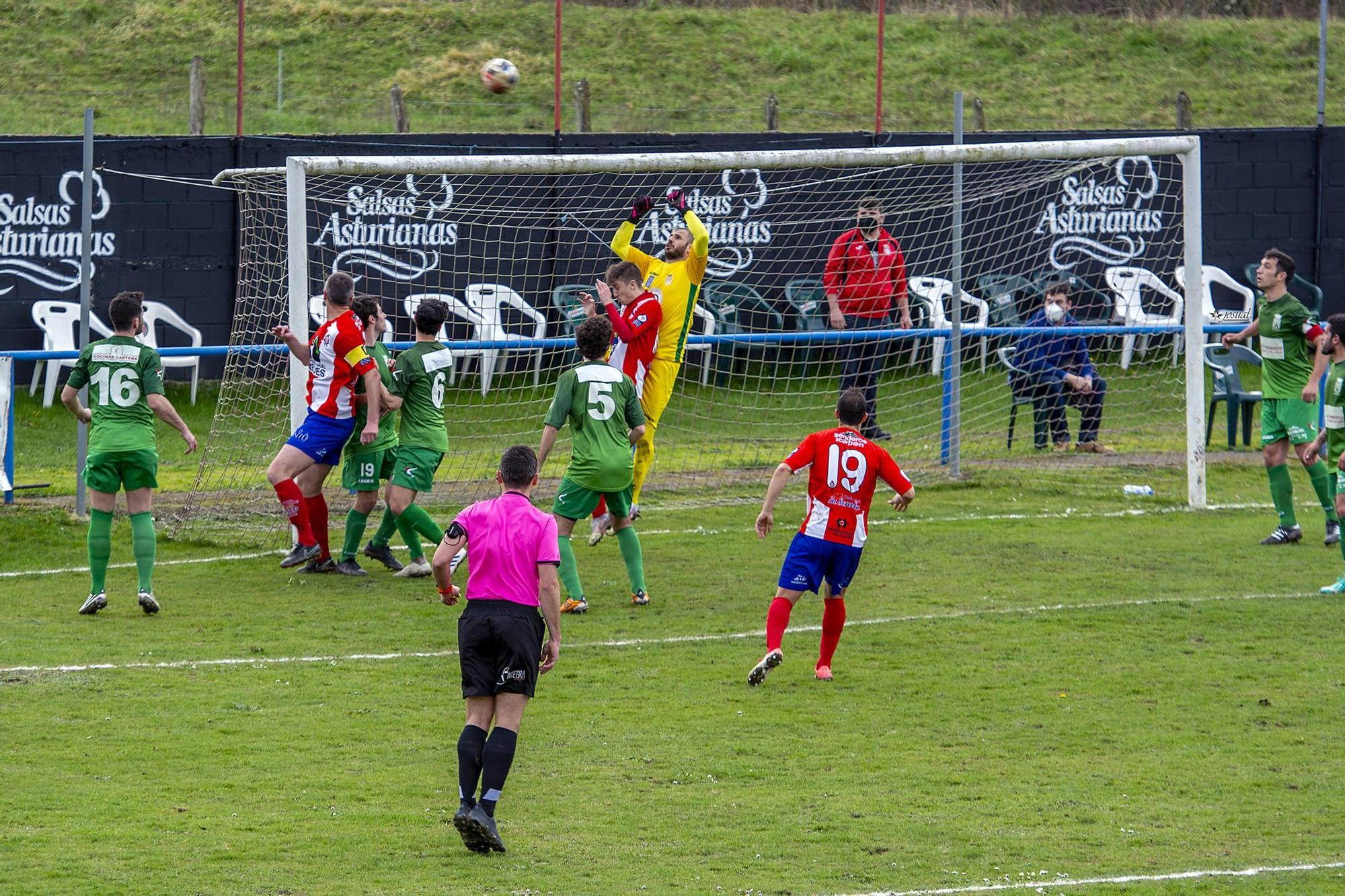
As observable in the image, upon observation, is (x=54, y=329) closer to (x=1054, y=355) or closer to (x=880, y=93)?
(x=880, y=93)

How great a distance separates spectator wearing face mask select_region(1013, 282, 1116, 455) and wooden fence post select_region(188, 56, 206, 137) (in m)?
10.4

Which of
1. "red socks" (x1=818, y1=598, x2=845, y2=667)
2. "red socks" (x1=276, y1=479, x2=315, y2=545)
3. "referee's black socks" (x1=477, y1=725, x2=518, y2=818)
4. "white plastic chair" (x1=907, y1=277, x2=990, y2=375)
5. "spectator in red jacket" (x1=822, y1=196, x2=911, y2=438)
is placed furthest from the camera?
"white plastic chair" (x1=907, y1=277, x2=990, y2=375)

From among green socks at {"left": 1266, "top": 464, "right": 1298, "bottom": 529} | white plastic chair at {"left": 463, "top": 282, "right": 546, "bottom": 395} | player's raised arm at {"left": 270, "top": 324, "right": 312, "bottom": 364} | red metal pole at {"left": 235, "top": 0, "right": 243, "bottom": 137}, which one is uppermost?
red metal pole at {"left": 235, "top": 0, "right": 243, "bottom": 137}

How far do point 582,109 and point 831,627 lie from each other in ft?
43.1

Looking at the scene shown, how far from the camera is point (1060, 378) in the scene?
51.6ft

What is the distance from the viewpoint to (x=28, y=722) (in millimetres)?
7410

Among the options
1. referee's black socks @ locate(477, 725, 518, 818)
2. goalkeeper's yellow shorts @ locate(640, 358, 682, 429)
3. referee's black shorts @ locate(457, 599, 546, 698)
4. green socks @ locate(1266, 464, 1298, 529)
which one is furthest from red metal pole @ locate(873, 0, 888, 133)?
referee's black socks @ locate(477, 725, 518, 818)

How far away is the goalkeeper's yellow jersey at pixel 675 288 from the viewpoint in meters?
11.8

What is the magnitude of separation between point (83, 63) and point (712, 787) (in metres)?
22.8

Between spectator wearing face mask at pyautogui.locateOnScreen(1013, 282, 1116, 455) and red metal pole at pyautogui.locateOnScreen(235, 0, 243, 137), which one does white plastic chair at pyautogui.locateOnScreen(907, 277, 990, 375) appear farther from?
red metal pole at pyautogui.locateOnScreen(235, 0, 243, 137)

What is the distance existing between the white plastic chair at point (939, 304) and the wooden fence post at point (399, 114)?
709cm

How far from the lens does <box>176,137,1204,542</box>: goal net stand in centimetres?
1283

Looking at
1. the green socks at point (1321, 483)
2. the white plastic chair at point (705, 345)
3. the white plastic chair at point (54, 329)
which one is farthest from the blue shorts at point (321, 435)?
the white plastic chair at point (54, 329)

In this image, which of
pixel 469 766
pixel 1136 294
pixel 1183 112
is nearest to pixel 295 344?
pixel 469 766
